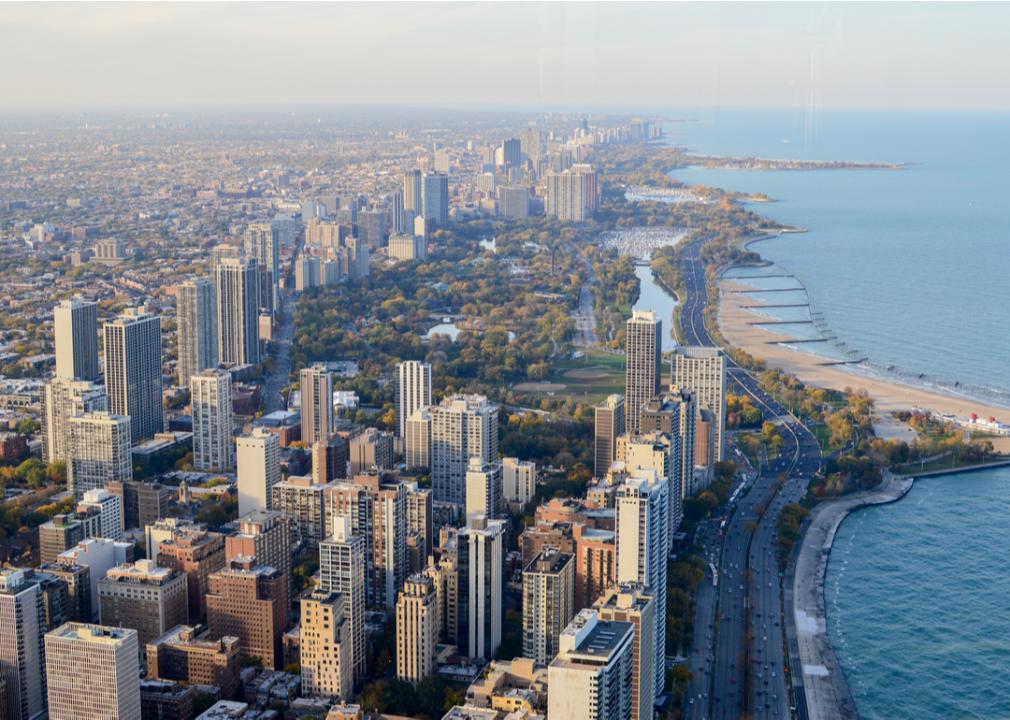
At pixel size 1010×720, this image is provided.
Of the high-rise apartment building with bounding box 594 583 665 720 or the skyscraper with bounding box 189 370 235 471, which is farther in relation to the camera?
the skyscraper with bounding box 189 370 235 471

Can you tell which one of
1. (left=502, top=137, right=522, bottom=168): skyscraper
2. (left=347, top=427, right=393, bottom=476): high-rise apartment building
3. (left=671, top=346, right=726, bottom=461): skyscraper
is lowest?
(left=347, top=427, right=393, bottom=476): high-rise apartment building

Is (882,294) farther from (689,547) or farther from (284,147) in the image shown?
(284,147)

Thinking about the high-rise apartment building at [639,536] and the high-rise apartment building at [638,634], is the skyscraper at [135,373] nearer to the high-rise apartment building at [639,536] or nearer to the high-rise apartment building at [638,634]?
the high-rise apartment building at [639,536]

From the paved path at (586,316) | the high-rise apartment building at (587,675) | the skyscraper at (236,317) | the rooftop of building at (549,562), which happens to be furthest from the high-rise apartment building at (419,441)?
the paved path at (586,316)

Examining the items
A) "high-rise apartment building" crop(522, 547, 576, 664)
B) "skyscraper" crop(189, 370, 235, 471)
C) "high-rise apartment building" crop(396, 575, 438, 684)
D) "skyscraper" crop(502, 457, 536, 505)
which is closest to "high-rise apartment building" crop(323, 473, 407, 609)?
"high-rise apartment building" crop(396, 575, 438, 684)

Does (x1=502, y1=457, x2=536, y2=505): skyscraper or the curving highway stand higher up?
(x1=502, y1=457, x2=536, y2=505): skyscraper

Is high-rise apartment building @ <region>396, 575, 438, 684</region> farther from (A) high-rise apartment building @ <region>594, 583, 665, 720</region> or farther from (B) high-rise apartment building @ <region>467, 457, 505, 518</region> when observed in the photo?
(B) high-rise apartment building @ <region>467, 457, 505, 518</region>
